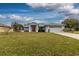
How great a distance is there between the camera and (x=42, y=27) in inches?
167

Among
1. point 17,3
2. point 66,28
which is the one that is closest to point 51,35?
point 66,28

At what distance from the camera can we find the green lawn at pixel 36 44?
4164 mm

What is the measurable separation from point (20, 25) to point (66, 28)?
0.58 metres

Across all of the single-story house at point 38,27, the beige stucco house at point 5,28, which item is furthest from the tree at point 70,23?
the beige stucco house at point 5,28

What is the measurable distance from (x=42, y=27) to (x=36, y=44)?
23 centimetres

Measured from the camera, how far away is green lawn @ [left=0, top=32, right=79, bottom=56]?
416 centimetres

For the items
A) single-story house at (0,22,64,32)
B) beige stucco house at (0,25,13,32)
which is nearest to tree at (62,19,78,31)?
single-story house at (0,22,64,32)

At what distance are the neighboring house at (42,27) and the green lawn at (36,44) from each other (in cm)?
6

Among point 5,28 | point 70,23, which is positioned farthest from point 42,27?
point 5,28

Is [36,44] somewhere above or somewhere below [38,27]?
below

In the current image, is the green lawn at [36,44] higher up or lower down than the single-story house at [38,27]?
lower down

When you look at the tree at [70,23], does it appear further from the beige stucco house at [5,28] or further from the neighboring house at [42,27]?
the beige stucco house at [5,28]

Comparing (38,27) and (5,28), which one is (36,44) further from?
(5,28)

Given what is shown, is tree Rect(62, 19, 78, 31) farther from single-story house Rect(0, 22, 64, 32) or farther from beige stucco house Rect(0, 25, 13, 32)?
beige stucco house Rect(0, 25, 13, 32)
